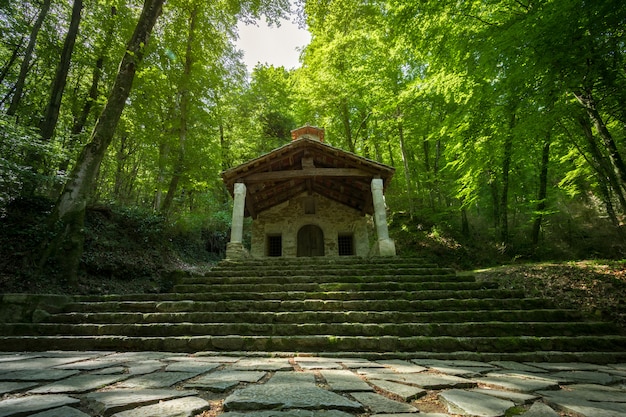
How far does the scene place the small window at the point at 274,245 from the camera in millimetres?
12961

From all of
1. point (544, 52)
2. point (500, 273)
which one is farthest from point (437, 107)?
point (544, 52)

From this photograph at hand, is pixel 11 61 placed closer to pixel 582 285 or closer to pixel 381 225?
pixel 381 225

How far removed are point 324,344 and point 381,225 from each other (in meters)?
5.74

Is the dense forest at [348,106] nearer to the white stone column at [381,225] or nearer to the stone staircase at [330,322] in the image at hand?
the white stone column at [381,225]

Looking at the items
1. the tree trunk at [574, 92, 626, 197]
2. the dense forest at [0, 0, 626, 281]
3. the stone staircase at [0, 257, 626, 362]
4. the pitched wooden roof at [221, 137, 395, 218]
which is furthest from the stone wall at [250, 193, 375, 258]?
the tree trunk at [574, 92, 626, 197]

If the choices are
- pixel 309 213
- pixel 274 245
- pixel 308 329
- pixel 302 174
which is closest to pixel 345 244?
pixel 309 213

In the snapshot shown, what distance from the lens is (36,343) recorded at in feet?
11.8

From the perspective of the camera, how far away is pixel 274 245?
13156 mm

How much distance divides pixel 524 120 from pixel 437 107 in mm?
7861

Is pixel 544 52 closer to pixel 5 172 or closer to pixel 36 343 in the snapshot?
pixel 36 343

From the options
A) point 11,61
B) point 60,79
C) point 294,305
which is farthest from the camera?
point 11,61

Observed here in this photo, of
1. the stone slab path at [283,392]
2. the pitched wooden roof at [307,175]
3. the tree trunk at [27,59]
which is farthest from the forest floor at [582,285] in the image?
the tree trunk at [27,59]

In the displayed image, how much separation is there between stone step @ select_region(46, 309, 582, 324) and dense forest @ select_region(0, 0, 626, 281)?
2.52 m

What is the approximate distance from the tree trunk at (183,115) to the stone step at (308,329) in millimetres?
6863
